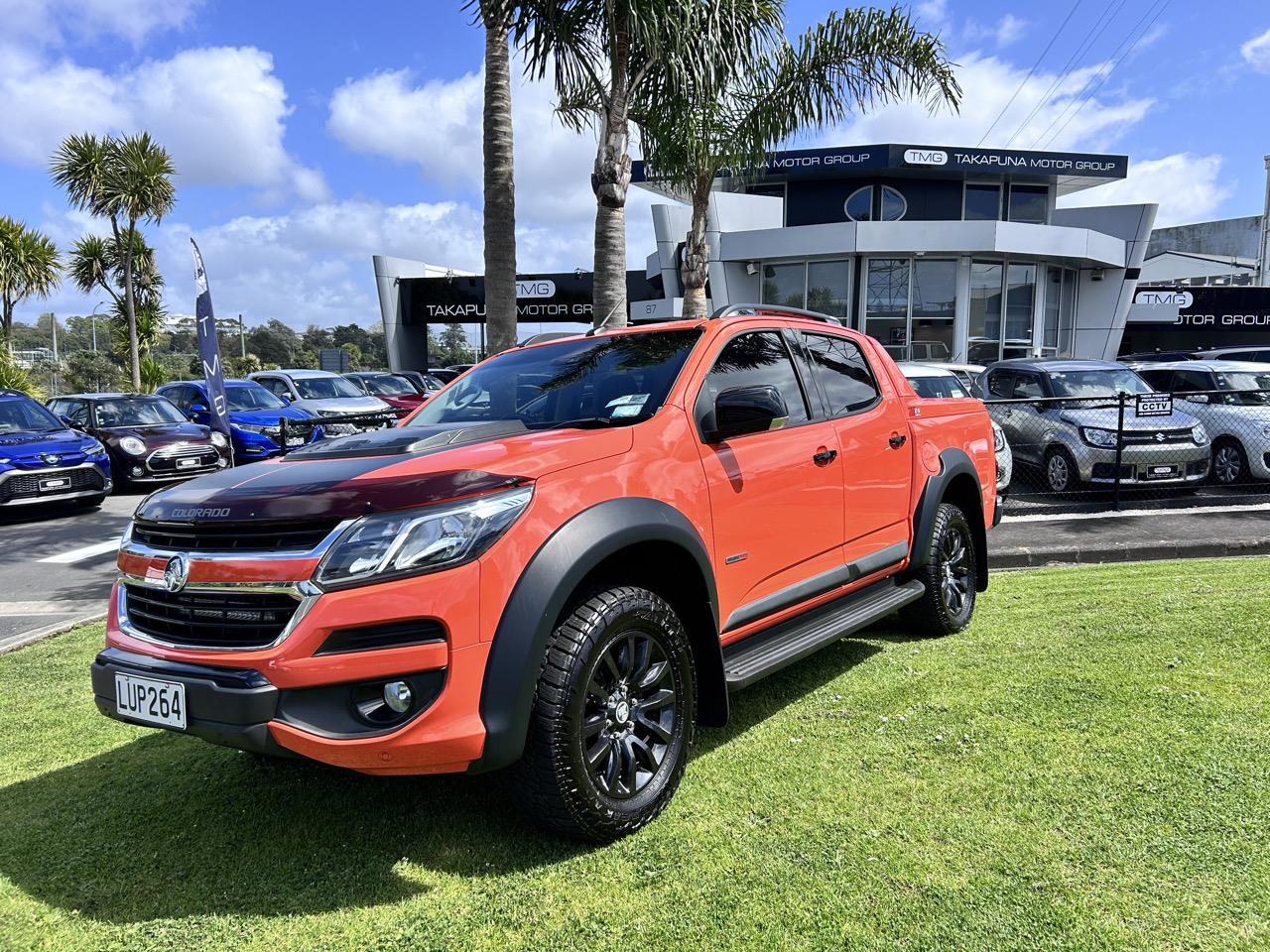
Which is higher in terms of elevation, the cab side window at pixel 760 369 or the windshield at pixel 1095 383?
the cab side window at pixel 760 369

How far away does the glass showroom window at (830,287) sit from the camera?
24172 mm

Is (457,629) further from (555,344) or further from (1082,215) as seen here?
(1082,215)

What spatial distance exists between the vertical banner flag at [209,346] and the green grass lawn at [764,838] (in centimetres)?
509

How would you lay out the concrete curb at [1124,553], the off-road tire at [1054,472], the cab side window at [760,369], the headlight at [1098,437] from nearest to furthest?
1. the cab side window at [760,369]
2. the concrete curb at [1124,553]
3. the headlight at [1098,437]
4. the off-road tire at [1054,472]

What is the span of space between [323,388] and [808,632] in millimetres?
17912

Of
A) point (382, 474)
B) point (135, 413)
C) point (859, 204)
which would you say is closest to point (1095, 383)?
point (382, 474)

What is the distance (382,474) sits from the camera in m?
2.76

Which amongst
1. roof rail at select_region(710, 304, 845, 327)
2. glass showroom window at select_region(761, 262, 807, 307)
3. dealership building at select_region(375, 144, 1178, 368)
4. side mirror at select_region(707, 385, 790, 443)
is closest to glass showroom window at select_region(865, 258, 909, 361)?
dealership building at select_region(375, 144, 1178, 368)

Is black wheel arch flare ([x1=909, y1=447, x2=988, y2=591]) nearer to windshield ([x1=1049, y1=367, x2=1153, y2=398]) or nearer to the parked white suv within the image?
windshield ([x1=1049, y1=367, x2=1153, y2=398])

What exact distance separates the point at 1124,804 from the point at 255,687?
292cm

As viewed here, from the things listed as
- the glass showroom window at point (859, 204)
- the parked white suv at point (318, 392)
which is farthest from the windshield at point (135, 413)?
the glass showroom window at point (859, 204)

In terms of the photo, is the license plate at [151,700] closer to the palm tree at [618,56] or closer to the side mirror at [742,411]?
the side mirror at [742,411]

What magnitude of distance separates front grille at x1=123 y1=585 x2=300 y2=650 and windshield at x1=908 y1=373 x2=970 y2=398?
9.80 m

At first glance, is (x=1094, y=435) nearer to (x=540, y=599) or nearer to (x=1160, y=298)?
(x=540, y=599)
